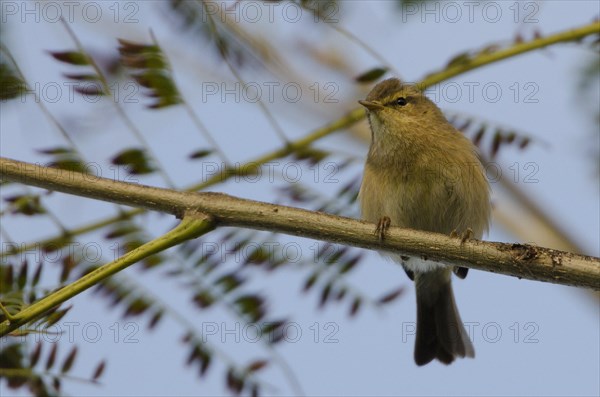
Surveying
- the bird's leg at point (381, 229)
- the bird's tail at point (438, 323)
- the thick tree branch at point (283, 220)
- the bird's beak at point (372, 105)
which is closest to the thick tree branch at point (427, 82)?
the thick tree branch at point (283, 220)

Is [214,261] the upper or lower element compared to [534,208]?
lower

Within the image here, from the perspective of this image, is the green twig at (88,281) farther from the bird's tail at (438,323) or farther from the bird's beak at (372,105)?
the bird's tail at (438,323)

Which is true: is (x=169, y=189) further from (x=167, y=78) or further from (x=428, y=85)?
(x=428, y=85)

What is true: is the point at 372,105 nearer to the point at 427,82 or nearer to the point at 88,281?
the point at 427,82

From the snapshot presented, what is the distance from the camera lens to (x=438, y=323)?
5.48 meters

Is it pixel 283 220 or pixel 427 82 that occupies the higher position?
pixel 427 82

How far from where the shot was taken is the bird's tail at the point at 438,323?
5.29 metres

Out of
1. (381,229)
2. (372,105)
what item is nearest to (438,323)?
(372,105)

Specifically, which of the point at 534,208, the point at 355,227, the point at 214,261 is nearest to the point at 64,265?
the point at 214,261

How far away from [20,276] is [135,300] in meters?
0.77

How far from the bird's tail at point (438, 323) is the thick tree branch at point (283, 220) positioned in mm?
2372

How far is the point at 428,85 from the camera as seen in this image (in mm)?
3590

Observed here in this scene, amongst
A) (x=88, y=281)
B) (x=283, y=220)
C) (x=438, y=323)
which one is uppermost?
(x=438, y=323)

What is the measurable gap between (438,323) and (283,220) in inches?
111
